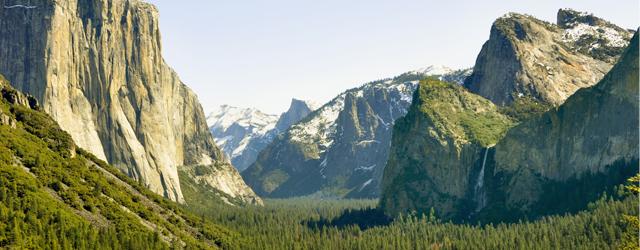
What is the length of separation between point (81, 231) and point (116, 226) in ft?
67.0

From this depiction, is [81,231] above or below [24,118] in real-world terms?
below

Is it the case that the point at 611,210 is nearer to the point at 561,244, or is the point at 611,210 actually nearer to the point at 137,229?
A: the point at 561,244

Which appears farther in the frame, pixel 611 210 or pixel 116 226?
pixel 611 210

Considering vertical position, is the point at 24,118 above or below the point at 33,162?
above

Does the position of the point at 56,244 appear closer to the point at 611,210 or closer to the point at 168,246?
the point at 168,246

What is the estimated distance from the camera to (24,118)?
6978 inches

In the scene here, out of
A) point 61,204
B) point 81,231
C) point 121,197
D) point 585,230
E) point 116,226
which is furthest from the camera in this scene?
point 585,230

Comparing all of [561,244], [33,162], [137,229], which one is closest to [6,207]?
[33,162]

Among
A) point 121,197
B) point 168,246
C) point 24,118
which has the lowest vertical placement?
point 168,246

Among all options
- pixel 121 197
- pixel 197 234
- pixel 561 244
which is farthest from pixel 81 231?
pixel 561 244

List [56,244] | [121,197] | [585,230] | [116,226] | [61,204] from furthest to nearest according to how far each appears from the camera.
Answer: [585,230] < [121,197] < [116,226] < [61,204] < [56,244]

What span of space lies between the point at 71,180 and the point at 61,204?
16011 mm

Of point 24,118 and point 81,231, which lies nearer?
point 81,231

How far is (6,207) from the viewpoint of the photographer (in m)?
122
